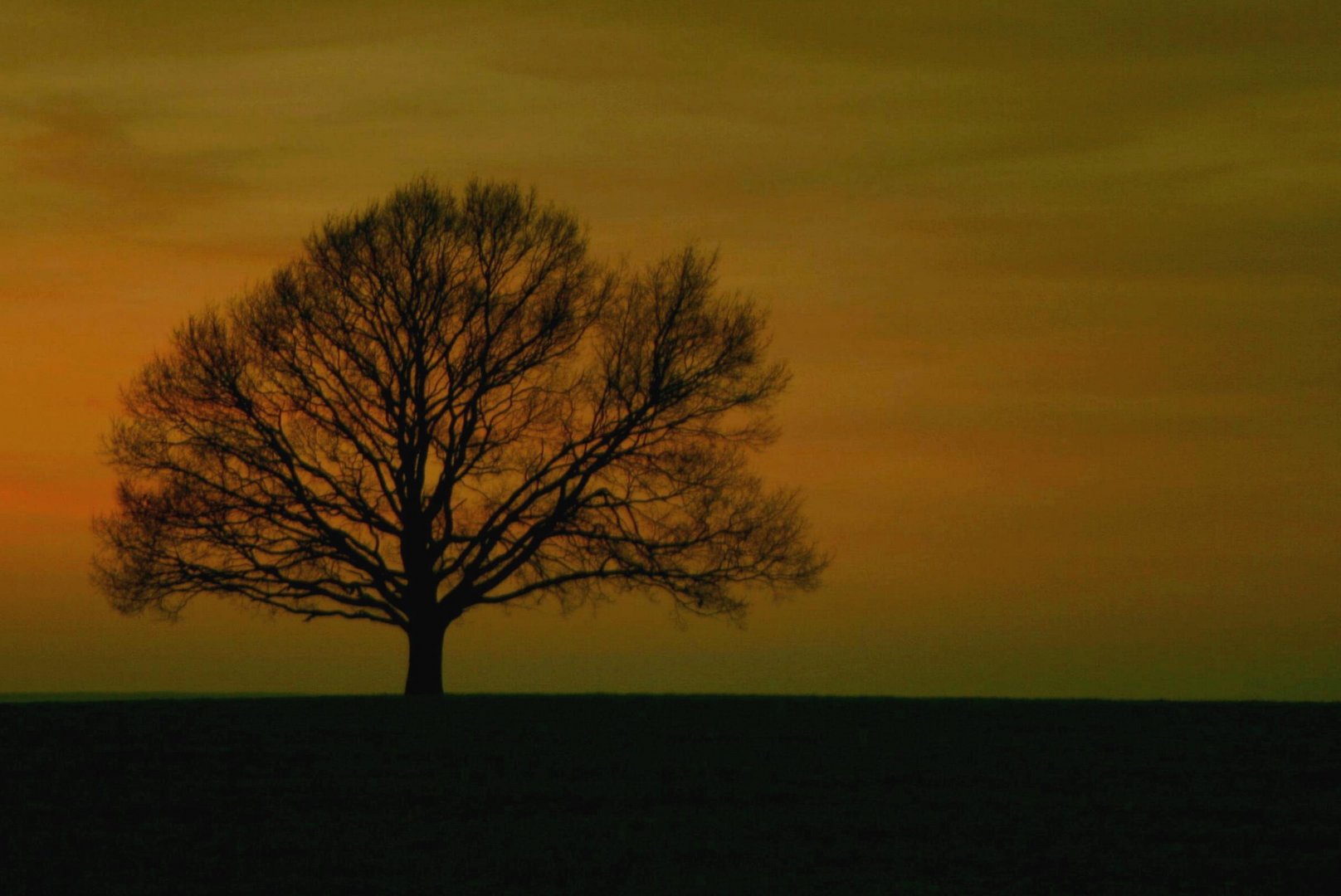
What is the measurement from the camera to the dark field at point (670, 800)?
1488 centimetres

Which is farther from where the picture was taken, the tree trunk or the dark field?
the tree trunk

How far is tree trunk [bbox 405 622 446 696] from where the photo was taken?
31484 mm

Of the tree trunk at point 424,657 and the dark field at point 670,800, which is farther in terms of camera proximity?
the tree trunk at point 424,657

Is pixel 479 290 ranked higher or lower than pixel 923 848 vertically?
higher

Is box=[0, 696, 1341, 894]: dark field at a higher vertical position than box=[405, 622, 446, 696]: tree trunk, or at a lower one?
lower

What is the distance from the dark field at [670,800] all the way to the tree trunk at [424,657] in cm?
428

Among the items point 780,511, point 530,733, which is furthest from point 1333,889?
point 780,511

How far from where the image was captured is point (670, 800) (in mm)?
18500

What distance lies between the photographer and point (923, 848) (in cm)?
1584

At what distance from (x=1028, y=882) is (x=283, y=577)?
761 inches

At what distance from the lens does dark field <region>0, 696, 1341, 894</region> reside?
48.8 ft

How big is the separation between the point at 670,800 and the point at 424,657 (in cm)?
1394

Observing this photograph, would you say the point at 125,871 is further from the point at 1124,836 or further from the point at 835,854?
the point at 1124,836

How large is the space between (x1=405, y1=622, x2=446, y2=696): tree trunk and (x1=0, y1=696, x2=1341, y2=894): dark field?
428 cm
